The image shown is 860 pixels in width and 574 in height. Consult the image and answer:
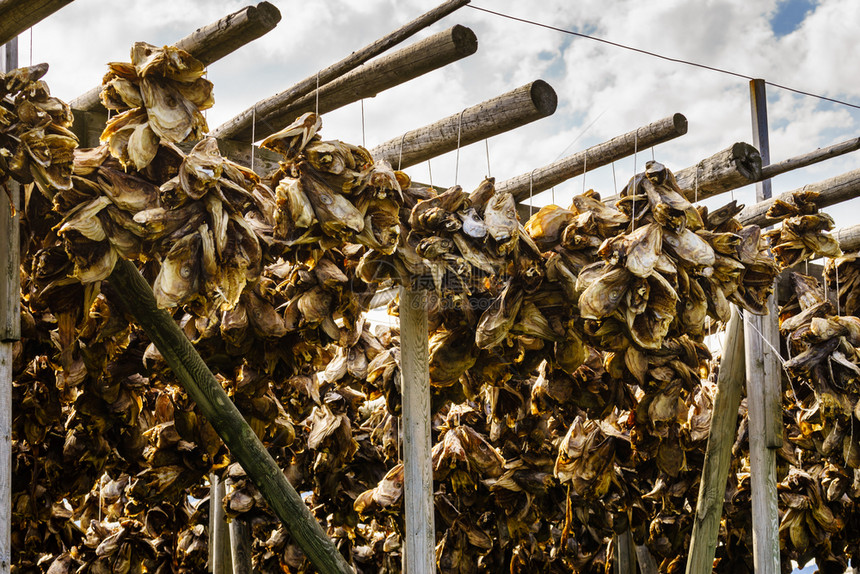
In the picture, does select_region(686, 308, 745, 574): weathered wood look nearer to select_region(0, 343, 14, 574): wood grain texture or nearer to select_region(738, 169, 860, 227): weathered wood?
select_region(738, 169, 860, 227): weathered wood

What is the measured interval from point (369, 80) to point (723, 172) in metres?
1.47

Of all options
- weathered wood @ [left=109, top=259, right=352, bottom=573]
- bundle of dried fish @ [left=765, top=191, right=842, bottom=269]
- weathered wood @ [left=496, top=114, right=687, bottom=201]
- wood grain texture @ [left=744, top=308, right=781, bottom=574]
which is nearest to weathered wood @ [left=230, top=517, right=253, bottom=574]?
weathered wood @ [left=109, top=259, right=352, bottom=573]

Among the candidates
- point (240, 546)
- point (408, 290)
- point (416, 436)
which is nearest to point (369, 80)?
point (408, 290)

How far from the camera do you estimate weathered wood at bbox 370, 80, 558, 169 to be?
3.10 m

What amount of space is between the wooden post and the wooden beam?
69.1 inches

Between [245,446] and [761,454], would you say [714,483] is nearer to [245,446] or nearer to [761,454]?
[761,454]

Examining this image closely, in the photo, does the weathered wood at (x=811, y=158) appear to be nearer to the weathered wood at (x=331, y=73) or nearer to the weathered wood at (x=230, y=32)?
the weathered wood at (x=331, y=73)

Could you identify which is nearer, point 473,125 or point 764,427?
point 473,125

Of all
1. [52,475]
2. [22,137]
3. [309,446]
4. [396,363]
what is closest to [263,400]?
[396,363]

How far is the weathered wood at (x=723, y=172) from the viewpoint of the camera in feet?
11.9

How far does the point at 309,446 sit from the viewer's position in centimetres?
489

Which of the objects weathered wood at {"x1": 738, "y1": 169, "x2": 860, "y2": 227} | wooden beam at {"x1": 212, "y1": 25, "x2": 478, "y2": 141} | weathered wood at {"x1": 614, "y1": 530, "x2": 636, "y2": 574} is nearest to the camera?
wooden beam at {"x1": 212, "y1": 25, "x2": 478, "y2": 141}

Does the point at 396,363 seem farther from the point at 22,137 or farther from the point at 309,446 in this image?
the point at 22,137

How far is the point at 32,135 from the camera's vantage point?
2441 mm
